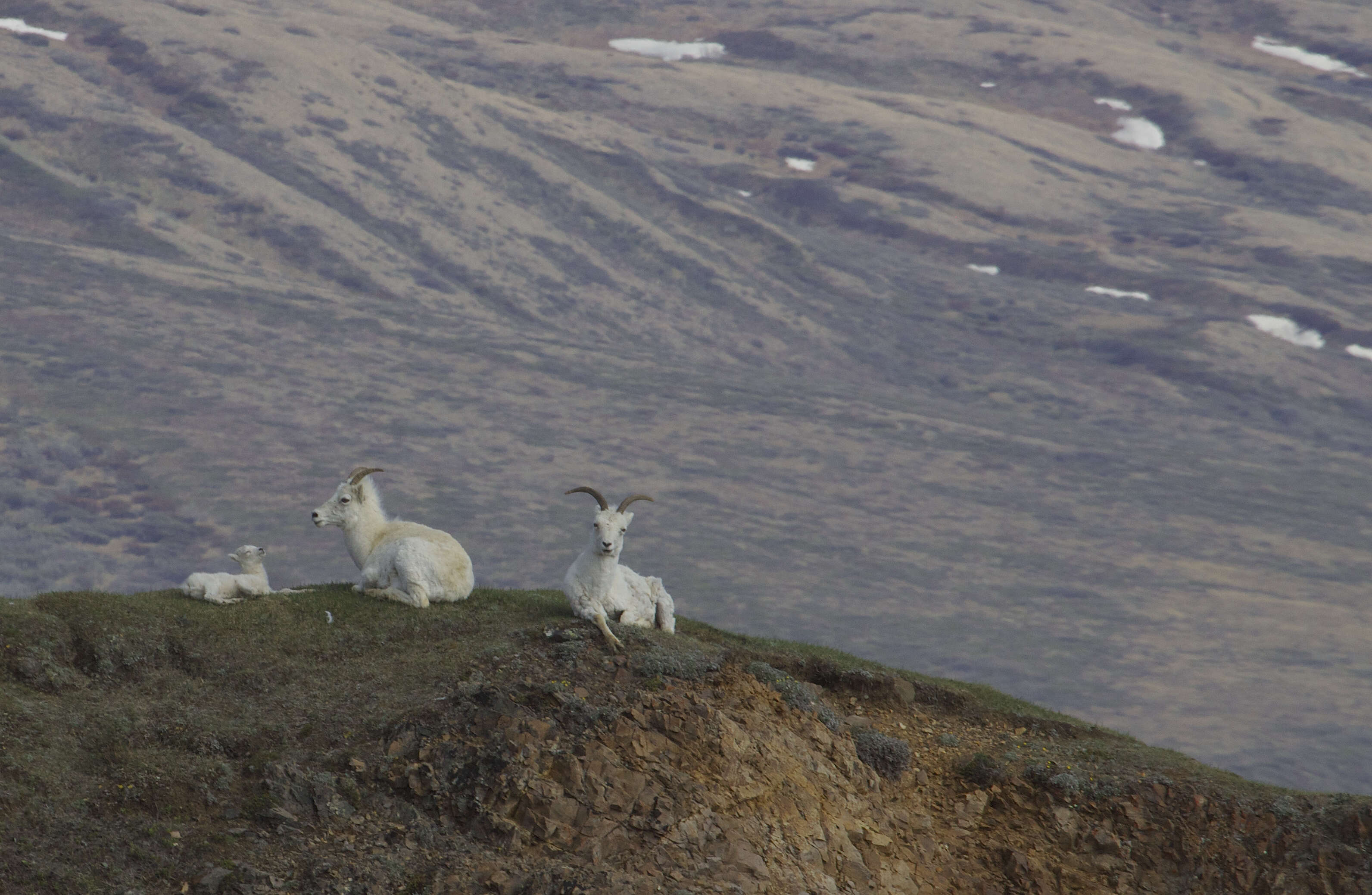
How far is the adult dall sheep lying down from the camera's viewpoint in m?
21.1

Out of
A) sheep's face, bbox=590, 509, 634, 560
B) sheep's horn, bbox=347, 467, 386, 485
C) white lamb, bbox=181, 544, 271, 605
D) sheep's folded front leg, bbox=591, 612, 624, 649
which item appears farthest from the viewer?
sheep's horn, bbox=347, 467, 386, 485

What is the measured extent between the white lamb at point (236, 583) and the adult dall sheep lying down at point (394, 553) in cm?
117

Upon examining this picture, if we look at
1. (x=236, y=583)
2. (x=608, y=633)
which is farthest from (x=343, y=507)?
(x=608, y=633)

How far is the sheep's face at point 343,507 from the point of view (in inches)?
875

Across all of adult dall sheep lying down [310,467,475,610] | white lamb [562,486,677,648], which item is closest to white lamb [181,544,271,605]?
adult dall sheep lying down [310,467,475,610]

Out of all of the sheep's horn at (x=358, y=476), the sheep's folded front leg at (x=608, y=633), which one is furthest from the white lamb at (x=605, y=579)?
the sheep's horn at (x=358, y=476)

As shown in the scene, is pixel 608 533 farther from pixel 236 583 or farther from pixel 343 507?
pixel 236 583

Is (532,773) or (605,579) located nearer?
(532,773)

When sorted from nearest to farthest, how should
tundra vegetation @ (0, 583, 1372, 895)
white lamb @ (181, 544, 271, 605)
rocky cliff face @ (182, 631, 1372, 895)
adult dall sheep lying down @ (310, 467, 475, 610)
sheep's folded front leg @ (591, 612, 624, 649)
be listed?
tundra vegetation @ (0, 583, 1372, 895) → rocky cliff face @ (182, 631, 1372, 895) → sheep's folded front leg @ (591, 612, 624, 649) → white lamb @ (181, 544, 271, 605) → adult dall sheep lying down @ (310, 467, 475, 610)

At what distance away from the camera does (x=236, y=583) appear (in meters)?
20.6

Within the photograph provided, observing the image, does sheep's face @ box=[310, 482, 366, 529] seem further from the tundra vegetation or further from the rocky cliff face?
the rocky cliff face

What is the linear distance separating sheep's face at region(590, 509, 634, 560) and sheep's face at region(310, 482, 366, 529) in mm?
4934

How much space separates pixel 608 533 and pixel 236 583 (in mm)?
6038

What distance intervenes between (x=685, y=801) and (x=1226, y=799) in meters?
7.98
